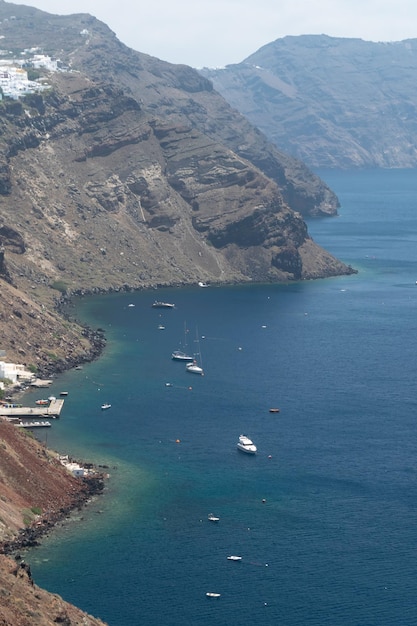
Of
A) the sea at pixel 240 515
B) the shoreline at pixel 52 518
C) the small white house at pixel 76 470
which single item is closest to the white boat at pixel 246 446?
the sea at pixel 240 515

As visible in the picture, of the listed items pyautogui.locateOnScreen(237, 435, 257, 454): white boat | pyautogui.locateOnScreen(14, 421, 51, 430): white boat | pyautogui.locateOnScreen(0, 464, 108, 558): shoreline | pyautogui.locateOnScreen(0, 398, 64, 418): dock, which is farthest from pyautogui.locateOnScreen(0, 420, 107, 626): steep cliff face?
pyautogui.locateOnScreen(237, 435, 257, 454): white boat

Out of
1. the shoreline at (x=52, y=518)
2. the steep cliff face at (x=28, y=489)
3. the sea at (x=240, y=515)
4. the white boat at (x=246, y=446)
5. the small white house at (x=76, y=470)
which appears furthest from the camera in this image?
the white boat at (x=246, y=446)

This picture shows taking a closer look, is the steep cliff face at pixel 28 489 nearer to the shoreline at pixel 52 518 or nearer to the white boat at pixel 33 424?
the shoreline at pixel 52 518

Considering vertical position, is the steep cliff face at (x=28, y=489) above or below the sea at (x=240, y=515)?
above

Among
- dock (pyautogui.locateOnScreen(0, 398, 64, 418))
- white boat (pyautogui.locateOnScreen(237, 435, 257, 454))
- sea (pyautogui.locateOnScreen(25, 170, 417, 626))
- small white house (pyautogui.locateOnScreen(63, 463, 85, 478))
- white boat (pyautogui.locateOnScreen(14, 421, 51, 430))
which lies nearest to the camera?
sea (pyautogui.locateOnScreen(25, 170, 417, 626))

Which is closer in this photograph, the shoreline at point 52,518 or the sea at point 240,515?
the sea at point 240,515

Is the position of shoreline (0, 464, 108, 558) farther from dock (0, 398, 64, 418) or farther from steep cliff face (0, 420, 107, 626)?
dock (0, 398, 64, 418)

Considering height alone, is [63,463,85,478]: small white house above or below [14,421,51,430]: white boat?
above

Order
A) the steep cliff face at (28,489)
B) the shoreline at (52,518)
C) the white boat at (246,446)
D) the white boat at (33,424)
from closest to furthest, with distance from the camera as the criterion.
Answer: the shoreline at (52,518)
the steep cliff face at (28,489)
the white boat at (246,446)
the white boat at (33,424)

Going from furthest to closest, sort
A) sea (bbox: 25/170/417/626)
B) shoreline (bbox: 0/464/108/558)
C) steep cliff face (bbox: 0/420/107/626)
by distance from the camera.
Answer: steep cliff face (bbox: 0/420/107/626) < shoreline (bbox: 0/464/108/558) < sea (bbox: 25/170/417/626)
